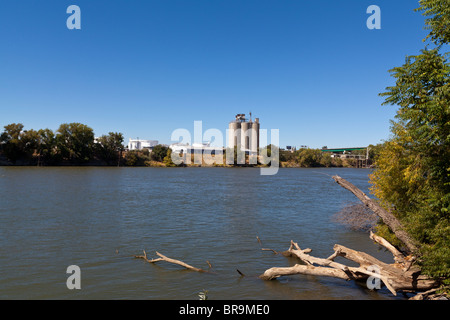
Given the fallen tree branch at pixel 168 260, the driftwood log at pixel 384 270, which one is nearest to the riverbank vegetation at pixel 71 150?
the fallen tree branch at pixel 168 260

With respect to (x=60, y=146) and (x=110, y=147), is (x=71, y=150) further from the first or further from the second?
(x=110, y=147)

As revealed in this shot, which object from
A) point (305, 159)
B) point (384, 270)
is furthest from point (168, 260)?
point (305, 159)

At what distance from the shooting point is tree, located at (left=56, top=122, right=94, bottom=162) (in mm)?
128500

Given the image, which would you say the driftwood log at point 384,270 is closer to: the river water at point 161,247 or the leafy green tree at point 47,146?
the river water at point 161,247

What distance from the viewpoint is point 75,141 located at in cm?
13112

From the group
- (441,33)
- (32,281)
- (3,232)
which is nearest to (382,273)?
(441,33)

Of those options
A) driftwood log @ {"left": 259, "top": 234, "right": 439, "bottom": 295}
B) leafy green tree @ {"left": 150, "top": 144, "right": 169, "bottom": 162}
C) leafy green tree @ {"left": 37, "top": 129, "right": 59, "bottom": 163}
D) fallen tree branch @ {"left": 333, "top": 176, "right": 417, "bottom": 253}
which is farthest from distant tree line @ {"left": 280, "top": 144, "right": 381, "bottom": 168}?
driftwood log @ {"left": 259, "top": 234, "right": 439, "bottom": 295}

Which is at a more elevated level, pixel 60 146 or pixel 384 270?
pixel 60 146

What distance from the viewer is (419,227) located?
40.3ft

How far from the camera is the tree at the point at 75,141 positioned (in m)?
128

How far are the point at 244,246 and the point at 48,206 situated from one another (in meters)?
23.4

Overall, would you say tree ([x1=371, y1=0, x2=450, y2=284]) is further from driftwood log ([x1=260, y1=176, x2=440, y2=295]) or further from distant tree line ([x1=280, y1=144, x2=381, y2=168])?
distant tree line ([x1=280, y1=144, x2=381, y2=168])

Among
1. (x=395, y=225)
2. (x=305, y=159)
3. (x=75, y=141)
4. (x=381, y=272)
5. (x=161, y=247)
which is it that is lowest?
(x=161, y=247)
